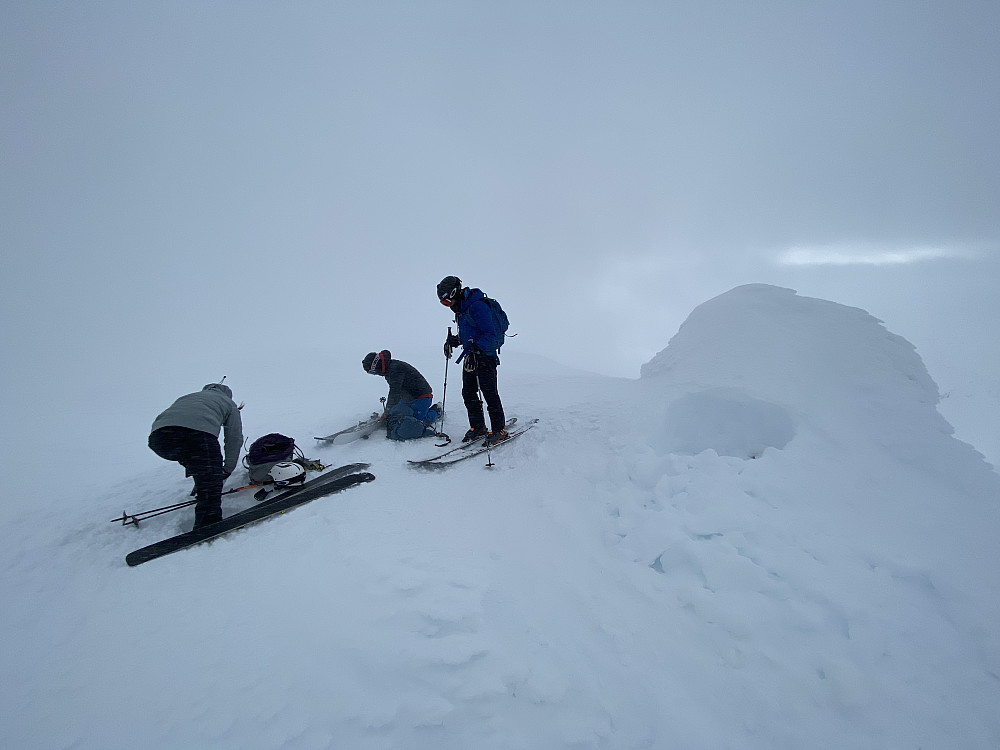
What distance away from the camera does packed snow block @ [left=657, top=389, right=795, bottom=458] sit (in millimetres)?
4742

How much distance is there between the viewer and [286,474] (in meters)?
5.22

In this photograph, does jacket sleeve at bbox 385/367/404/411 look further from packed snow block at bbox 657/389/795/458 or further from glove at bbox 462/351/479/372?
packed snow block at bbox 657/389/795/458

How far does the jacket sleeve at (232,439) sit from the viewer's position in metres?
4.95

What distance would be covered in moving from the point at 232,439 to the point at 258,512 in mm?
1350

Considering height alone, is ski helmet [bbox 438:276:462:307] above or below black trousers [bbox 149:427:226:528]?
above

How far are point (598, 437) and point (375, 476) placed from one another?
3.14m

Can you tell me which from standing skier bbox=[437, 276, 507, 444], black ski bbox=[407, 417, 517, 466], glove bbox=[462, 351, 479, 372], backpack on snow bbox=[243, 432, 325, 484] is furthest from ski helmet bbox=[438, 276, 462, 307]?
backpack on snow bbox=[243, 432, 325, 484]

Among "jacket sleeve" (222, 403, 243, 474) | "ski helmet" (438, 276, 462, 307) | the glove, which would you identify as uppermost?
"ski helmet" (438, 276, 462, 307)

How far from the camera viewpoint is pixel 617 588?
121 inches

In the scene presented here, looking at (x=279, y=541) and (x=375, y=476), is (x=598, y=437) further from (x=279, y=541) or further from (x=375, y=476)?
(x=279, y=541)

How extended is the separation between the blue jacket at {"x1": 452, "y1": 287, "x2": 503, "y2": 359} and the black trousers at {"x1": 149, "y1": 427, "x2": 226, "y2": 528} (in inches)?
140

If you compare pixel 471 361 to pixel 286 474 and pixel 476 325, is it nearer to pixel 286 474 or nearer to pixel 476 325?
pixel 476 325

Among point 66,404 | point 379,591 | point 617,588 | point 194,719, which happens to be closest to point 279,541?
point 379,591

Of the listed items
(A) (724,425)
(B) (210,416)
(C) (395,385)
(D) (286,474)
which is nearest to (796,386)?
(A) (724,425)
